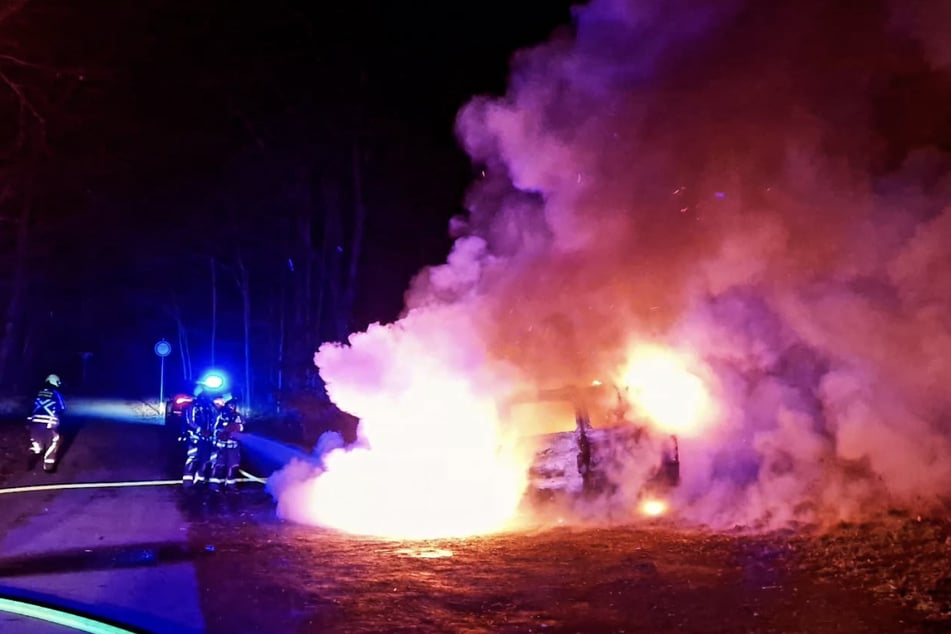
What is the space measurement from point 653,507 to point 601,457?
82cm

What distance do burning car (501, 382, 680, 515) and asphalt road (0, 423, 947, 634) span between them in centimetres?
72

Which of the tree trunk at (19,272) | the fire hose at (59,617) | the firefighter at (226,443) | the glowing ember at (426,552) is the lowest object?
the fire hose at (59,617)

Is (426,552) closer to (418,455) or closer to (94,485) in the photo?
(418,455)

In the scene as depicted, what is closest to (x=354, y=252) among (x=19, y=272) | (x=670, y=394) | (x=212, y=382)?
(x=212, y=382)

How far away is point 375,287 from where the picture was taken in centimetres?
2500

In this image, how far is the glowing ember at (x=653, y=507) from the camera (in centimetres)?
976

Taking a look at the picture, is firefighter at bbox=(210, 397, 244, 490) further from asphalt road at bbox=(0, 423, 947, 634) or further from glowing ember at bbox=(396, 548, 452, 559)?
glowing ember at bbox=(396, 548, 452, 559)

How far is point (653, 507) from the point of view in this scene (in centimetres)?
983

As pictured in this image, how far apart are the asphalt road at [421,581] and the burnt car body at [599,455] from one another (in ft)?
2.42

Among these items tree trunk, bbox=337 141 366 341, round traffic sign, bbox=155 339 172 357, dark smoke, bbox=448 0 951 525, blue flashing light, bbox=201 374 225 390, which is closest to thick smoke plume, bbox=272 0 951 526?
dark smoke, bbox=448 0 951 525

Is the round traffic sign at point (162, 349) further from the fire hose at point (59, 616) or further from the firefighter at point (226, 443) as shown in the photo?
the fire hose at point (59, 616)

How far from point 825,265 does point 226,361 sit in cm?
5128

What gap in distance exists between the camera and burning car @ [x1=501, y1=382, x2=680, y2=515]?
983cm

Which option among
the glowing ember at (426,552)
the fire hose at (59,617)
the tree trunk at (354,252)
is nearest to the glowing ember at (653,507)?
the glowing ember at (426,552)
